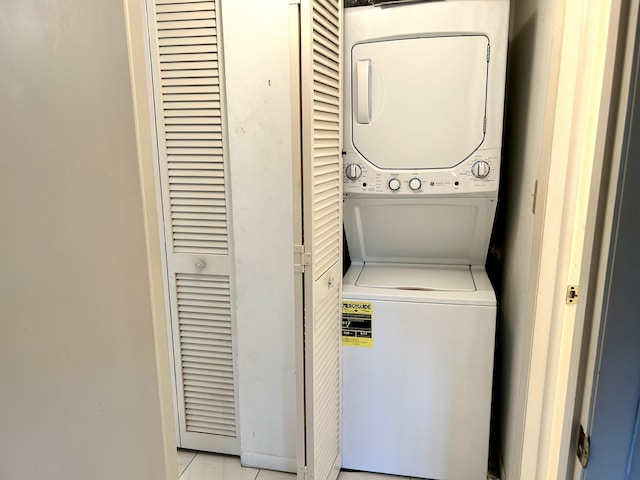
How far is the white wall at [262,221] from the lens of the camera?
71.2 inches

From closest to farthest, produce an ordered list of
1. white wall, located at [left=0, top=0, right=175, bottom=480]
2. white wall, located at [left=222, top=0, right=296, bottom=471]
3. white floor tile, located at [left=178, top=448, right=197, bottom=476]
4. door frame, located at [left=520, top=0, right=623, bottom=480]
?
white wall, located at [left=0, top=0, right=175, bottom=480]
door frame, located at [left=520, top=0, right=623, bottom=480]
white wall, located at [left=222, top=0, right=296, bottom=471]
white floor tile, located at [left=178, top=448, right=197, bottom=476]

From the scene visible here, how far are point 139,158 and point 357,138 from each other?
1.45 meters

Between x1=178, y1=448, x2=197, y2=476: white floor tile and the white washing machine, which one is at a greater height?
the white washing machine

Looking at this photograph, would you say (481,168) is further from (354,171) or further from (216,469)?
(216,469)

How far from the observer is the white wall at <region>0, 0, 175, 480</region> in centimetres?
54

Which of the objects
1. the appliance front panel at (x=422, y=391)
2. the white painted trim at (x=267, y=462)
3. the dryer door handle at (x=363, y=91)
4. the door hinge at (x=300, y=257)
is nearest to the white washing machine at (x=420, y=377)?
the appliance front panel at (x=422, y=391)

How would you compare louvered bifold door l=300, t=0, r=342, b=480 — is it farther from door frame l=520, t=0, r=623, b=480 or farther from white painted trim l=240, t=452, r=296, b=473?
door frame l=520, t=0, r=623, b=480

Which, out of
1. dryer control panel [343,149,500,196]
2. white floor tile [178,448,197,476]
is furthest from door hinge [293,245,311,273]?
white floor tile [178,448,197,476]

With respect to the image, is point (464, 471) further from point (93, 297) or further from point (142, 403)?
point (93, 297)

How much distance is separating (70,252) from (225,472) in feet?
6.10

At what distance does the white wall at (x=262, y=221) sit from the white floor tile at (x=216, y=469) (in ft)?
0.17

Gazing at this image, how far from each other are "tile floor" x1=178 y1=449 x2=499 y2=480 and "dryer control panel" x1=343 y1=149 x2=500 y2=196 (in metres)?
1.27

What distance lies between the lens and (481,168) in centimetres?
195

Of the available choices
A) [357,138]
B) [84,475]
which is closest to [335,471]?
[357,138]
